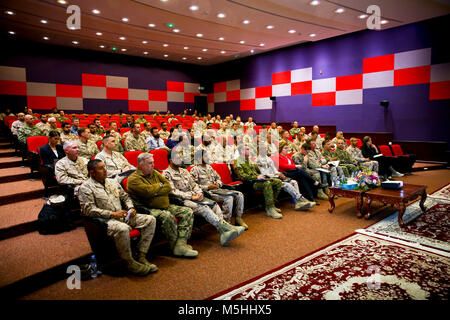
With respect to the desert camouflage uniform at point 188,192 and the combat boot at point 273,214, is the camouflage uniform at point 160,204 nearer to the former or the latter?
the desert camouflage uniform at point 188,192

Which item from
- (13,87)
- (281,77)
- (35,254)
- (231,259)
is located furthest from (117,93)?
(231,259)

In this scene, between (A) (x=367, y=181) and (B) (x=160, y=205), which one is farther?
(A) (x=367, y=181)

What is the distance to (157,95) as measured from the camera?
1369cm

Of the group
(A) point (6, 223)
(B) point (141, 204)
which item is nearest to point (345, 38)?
(B) point (141, 204)

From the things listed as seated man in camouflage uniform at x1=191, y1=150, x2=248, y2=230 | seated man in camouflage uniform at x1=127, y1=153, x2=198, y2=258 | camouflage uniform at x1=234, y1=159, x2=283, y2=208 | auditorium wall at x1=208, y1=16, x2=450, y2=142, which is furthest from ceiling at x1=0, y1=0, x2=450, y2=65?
seated man in camouflage uniform at x1=127, y1=153, x2=198, y2=258

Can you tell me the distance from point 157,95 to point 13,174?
990 cm

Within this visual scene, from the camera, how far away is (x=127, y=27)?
845 centimetres

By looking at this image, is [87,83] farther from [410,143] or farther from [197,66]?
[410,143]

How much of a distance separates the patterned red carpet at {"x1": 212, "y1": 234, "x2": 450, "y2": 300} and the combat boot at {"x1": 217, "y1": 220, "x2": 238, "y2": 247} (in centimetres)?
68

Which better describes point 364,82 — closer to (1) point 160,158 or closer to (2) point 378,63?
(2) point 378,63

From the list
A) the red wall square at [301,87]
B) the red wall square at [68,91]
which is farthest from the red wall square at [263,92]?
the red wall square at [68,91]

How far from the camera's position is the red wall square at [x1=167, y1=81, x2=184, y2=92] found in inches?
555

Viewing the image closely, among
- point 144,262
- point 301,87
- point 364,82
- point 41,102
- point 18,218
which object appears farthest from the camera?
point 301,87

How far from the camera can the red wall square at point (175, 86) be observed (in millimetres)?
14109
